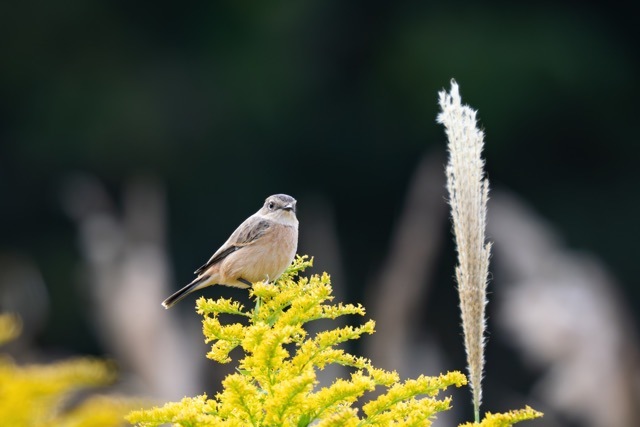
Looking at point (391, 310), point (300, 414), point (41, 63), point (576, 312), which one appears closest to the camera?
point (300, 414)

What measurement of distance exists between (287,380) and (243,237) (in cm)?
92

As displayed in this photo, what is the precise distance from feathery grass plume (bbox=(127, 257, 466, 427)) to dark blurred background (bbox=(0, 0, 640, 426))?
33.4ft

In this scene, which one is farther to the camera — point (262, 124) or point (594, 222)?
point (262, 124)

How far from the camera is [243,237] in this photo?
133 inches

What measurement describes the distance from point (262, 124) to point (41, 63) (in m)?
3.25

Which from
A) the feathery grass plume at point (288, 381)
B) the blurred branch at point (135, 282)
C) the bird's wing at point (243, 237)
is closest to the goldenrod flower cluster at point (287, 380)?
the feathery grass plume at point (288, 381)

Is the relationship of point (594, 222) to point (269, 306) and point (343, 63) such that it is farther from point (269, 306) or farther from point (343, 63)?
point (269, 306)

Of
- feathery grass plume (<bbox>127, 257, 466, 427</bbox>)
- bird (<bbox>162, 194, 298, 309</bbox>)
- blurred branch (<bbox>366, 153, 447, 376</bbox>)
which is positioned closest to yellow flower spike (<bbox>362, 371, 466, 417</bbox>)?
feathery grass plume (<bbox>127, 257, 466, 427</bbox>)

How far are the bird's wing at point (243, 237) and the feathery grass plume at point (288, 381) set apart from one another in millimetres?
599

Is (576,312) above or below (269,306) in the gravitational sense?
above

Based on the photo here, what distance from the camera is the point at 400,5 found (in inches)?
604

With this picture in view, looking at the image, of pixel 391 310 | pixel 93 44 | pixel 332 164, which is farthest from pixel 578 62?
pixel 391 310

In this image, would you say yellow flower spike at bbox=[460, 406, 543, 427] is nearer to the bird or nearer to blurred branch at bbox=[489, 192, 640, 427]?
the bird

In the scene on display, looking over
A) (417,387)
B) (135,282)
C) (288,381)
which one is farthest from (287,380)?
(135,282)
